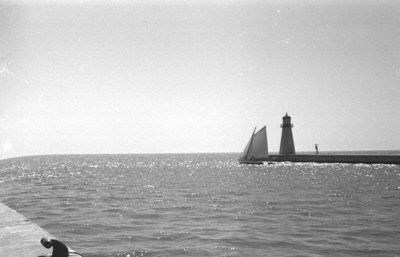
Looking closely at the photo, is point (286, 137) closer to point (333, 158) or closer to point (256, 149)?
point (256, 149)

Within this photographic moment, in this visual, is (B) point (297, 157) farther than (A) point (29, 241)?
Yes

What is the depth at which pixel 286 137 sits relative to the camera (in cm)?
8431

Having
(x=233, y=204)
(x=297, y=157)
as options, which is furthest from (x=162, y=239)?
(x=297, y=157)

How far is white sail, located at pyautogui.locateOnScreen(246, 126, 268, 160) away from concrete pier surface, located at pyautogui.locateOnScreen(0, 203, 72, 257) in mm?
73305

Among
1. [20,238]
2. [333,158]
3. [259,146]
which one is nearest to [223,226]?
[20,238]

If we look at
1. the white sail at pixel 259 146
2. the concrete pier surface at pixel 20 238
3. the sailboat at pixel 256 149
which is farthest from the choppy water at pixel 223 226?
the sailboat at pixel 256 149

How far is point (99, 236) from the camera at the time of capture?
41.3ft

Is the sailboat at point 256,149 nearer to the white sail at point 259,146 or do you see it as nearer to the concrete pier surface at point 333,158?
the white sail at point 259,146

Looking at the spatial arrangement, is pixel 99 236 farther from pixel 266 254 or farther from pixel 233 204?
pixel 233 204

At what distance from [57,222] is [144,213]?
14.9 feet

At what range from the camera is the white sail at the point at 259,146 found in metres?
80.1

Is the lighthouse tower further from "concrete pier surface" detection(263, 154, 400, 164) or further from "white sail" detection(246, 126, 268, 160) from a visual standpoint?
"white sail" detection(246, 126, 268, 160)

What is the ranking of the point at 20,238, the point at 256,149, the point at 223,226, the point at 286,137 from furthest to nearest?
the point at 256,149 < the point at 286,137 < the point at 223,226 < the point at 20,238

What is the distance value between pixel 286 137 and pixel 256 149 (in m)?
8.47
